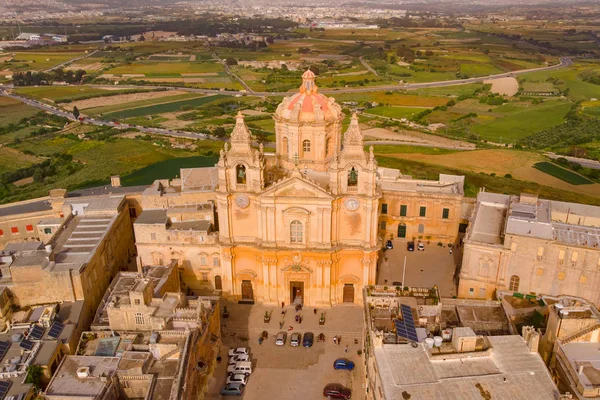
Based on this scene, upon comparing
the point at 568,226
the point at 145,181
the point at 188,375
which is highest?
the point at 568,226

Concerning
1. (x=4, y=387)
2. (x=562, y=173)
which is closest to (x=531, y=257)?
(x=4, y=387)

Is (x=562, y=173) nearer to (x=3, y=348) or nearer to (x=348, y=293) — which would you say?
(x=348, y=293)

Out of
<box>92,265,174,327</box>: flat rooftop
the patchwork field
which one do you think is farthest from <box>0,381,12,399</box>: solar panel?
the patchwork field

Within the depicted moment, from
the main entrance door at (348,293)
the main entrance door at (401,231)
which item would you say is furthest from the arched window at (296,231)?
the main entrance door at (401,231)

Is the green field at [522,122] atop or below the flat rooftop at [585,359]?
below

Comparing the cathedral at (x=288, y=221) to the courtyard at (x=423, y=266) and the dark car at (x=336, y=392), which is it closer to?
the courtyard at (x=423, y=266)

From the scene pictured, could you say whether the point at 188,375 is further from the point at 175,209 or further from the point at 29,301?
the point at 175,209

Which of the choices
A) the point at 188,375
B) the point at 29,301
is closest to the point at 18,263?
the point at 29,301
